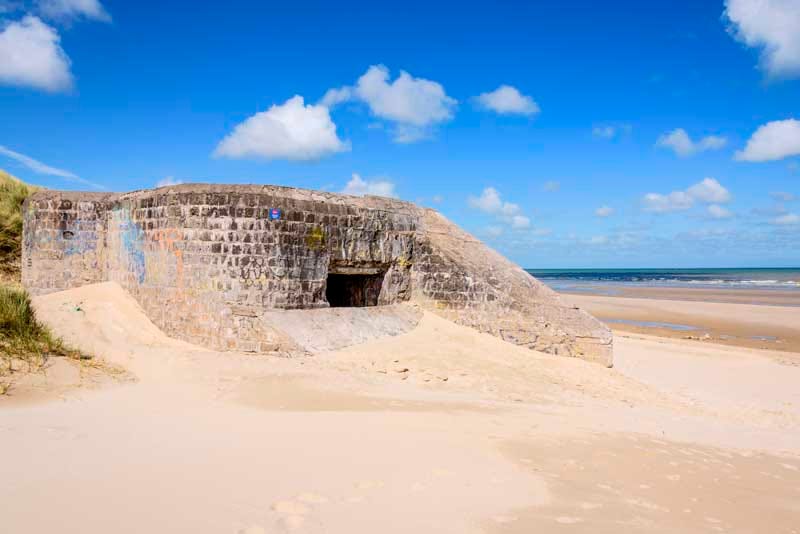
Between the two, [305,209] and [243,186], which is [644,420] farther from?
[243,186]

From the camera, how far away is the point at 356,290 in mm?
10461

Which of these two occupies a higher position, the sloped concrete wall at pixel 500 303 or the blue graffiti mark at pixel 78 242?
the blue graffiti mark at pixel 78 242

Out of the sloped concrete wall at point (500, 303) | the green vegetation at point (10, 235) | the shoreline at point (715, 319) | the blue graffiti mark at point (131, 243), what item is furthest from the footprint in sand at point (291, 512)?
the green vegetation at point (10, 235)

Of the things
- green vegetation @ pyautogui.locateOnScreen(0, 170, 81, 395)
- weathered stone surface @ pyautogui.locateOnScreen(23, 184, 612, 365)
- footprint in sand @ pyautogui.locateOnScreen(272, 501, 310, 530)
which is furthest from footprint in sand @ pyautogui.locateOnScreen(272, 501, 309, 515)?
weathered stone surface @ pyautogui.locateOnScreen(23, 184, 612, 365)

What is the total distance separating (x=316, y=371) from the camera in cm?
752

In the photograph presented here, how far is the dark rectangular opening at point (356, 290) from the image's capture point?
1027cm

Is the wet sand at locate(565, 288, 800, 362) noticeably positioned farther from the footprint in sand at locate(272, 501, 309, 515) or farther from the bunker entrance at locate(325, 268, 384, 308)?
the footprint in sand at locate(272, 501, 309, 515)

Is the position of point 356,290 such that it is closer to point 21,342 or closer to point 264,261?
point 264,261

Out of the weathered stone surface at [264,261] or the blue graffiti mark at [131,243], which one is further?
the blue graffiti mark at [131,243]

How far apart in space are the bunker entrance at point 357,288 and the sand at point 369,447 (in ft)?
4.55

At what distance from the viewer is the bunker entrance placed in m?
10.2

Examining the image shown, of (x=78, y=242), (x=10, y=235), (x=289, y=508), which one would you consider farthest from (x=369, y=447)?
(x=10, y=235)

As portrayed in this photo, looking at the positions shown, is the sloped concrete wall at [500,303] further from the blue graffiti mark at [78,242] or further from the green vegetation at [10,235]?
the green vegetation at [10,235]

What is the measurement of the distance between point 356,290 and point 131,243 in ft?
12.7
